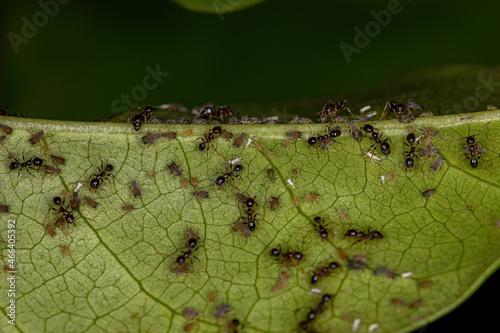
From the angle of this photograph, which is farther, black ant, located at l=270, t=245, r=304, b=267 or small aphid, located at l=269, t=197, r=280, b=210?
small aphid, located at l=269, t=197, r=280, b=210

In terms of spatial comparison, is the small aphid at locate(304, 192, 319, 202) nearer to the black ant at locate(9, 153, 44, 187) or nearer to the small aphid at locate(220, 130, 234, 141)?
the small aphid at locate(220, 130, 234, 141)

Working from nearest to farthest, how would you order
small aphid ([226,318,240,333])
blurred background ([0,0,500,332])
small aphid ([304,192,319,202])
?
small aphid ([226,318,240,333]) < small aphid ([304,192,319,202]) < blurred background ([0,0,500,332])

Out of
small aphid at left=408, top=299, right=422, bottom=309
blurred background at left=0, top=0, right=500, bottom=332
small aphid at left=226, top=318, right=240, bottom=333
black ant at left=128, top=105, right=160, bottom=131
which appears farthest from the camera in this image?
blurred background at left=0, top=0, right=500, bottom=332

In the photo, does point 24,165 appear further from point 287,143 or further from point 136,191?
point 287,143

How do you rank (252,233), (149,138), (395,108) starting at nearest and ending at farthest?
(252,233) → (149,138) → (395,108)

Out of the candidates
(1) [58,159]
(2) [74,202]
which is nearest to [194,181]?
(2) [74,202]

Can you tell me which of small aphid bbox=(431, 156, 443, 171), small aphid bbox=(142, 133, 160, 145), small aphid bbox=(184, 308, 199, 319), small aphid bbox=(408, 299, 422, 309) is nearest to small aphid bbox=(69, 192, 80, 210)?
small aphid bbox=(142, 133, 160, 145)

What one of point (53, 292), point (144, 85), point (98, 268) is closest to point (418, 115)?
point (144, 85)
